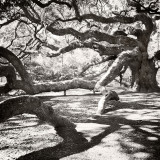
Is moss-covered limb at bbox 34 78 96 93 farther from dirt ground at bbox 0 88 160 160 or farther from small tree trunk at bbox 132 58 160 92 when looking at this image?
dirt ground at bbox 0 88 160 160

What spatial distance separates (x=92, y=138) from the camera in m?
4.42

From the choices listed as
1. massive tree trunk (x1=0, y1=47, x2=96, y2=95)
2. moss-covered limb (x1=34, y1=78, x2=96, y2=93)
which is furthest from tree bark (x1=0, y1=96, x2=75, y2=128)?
moss-covered limb (x1=34, y1=78, x2=96, y2=93)

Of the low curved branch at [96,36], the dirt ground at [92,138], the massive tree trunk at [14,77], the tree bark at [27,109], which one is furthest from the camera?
the low curved branch at [96,36]

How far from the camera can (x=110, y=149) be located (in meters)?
3.81

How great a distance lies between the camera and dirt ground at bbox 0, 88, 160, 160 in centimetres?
358

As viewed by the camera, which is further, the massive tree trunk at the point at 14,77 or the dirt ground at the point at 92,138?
the massive tree trunk at the point at 14,77

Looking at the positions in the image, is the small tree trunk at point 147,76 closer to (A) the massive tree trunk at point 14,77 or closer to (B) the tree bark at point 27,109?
(A) the massive tree trunk at point 14,77

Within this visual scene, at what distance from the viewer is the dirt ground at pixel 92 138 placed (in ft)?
11.8

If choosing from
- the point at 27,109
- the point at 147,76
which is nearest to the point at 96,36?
the point at 147,76

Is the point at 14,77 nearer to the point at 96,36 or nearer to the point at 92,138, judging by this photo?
the point at 92,138

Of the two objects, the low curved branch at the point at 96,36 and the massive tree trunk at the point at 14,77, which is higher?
the low curved branch at the point at 96,36

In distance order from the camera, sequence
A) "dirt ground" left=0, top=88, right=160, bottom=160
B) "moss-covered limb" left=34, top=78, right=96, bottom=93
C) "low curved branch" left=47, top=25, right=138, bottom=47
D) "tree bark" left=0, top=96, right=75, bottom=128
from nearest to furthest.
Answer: "tree bark" left=0, top=96, right=75, bottom=128 → "dirt ground" left=0, top=88, right=160, bottom=160 → "moss-covered limb" left=34, top=78, right=96, bottom=93 → "low curved branch" left=47, top=25, right=138, bottom=47

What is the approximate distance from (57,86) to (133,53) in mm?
4056

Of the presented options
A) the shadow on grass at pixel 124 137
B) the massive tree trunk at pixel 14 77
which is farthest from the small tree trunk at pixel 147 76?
the massive tree trunk at pixel 14 77
